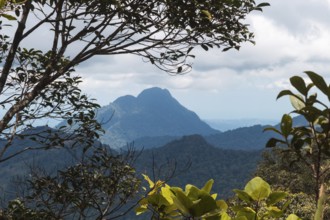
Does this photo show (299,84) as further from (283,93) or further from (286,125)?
(286,125)

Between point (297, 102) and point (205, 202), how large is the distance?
2.06 feet

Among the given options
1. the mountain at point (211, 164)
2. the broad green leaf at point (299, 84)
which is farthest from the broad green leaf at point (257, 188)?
the mountain at point (211, 164)

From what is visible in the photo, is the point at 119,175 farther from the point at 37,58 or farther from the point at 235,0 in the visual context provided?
the point at 235,0

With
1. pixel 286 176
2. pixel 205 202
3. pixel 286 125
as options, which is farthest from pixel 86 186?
pixel 286 176

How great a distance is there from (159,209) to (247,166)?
171506 mm

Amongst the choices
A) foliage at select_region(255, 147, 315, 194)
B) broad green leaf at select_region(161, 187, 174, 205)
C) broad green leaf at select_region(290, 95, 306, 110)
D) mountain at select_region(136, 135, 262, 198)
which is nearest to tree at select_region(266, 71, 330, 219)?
broad green leaf at select_region(290, 95, 306, 110)

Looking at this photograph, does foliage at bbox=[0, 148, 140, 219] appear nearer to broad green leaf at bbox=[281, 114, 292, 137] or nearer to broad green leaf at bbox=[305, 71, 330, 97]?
broad green leaf at bbox=[281, 114, 292, 137]

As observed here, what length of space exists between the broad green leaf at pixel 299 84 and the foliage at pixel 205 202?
36cm

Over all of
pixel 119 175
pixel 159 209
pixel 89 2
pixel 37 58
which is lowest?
pixel 119 175

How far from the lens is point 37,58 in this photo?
7.82 metres

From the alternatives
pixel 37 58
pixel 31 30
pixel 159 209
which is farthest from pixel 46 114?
pixel 159 209

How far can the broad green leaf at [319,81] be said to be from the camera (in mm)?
1406

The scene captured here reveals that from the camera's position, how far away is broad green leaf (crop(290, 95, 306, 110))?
5.35ft

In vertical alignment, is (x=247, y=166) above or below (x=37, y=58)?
below
